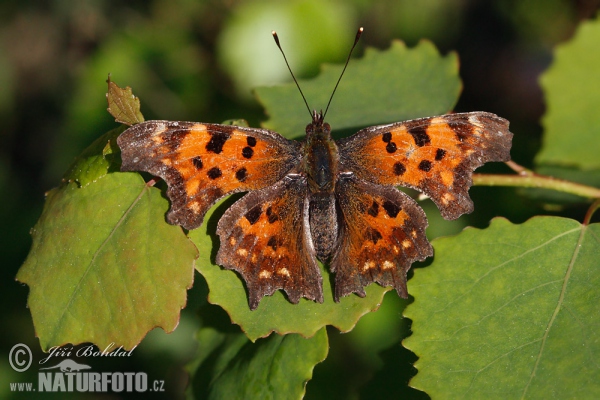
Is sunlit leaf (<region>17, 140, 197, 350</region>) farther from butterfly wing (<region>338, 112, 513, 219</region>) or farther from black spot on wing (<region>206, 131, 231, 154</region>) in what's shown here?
butterfly wing (<region>338, 112, 513, 219</region>)

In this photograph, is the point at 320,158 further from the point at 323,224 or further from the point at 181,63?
the point at 181,63

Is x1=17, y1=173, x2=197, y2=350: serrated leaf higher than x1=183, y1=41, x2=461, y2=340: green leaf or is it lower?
lower

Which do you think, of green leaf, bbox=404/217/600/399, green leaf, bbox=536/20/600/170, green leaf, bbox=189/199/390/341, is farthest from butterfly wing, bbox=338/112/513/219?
green leaf, bbox=536/20/600/170

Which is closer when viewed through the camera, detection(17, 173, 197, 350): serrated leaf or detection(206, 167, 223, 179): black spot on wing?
detection(17, 173, 197, 350): serrated leaf

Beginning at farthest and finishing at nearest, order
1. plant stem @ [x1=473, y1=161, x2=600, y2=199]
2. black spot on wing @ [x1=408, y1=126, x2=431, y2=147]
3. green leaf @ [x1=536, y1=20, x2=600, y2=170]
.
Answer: green leaf @ [x1=536, y1=20, x2=600, y2=170] → plant stem @ [x1=473, y1=161, x2=600, y2=199] → black spot on wing @ [x1=408, y1=126, x2=431, y2=147]

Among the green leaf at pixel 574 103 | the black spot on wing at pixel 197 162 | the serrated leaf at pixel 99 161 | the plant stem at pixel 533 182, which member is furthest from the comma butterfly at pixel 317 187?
the green leaf at pixel 574 103

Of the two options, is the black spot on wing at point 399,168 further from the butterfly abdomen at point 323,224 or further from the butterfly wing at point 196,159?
the butterfly wing at point 196,159

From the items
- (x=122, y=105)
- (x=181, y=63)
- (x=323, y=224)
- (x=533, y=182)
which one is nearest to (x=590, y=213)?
(x=533, y=182)
